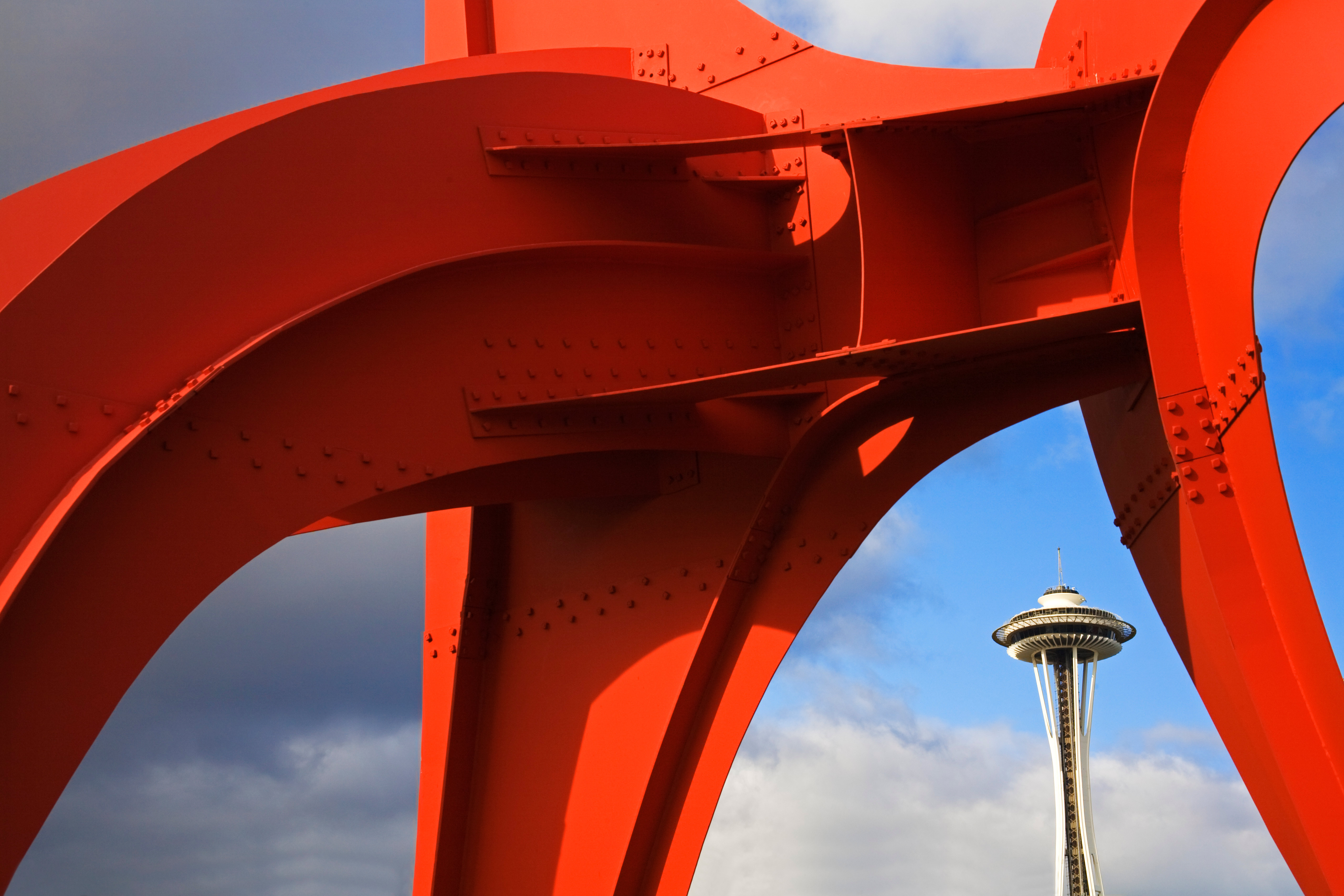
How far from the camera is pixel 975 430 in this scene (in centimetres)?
909

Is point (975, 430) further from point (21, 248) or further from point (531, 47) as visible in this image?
point (21, 248)

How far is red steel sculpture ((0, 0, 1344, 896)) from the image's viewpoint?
21.6 ft

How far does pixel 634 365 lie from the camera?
8922mm

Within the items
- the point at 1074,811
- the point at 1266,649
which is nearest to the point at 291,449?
the point at 1266,649

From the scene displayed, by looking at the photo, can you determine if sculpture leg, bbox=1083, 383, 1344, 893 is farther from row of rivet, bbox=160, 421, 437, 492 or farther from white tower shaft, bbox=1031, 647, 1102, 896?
white tower shaft, bbox=1031, 647, 1102, 896

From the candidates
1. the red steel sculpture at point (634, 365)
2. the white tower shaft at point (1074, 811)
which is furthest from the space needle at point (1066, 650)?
the red steel sculpture at point (634, 365)

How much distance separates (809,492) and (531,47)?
4.74 m

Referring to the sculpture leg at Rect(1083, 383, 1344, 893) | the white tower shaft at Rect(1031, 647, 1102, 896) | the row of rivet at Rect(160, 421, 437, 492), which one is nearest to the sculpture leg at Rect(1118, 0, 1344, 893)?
the sculpture leg at Rect(1083, 383, 1344, 893)

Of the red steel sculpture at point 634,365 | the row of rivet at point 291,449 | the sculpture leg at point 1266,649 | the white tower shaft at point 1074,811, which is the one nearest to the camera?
the sculpture leg at point 1266,649

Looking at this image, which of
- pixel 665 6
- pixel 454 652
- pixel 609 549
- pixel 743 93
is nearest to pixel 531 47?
pixel 665 6

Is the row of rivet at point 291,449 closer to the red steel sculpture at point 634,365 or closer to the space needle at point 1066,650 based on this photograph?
the red steel sculpture at point 634,365

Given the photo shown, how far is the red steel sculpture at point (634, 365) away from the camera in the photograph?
21.6 ft

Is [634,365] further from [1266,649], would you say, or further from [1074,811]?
[1074,811]

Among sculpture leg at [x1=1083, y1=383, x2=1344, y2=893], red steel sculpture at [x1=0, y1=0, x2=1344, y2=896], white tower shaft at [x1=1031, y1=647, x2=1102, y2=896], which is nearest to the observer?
sculpture leg at [x1=1083, y1=383, x2=1344, y2=893]
